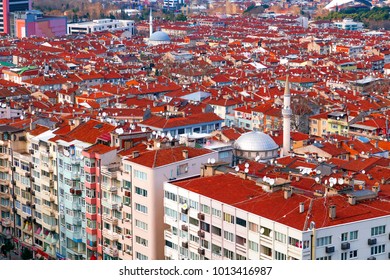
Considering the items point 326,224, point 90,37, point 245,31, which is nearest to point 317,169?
point 326,224

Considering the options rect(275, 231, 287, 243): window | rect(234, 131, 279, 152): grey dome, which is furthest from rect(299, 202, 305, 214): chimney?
rect(234, 131, 279, 152): grey dome

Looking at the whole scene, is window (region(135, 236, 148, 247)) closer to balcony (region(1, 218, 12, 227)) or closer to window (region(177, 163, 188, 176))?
Answer: window (region(177, 163, 188, 176))

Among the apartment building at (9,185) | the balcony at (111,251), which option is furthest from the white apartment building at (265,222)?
the apartment building at (9,185)

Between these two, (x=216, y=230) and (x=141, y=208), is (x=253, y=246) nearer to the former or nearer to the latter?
(x=216, y=230)

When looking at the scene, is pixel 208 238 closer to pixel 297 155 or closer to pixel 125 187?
pixel 125 187

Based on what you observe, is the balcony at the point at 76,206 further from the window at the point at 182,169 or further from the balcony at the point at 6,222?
the balcony at the point at 6,222

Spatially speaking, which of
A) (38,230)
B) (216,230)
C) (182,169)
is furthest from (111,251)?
(216,230)

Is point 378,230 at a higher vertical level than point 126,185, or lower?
higher
